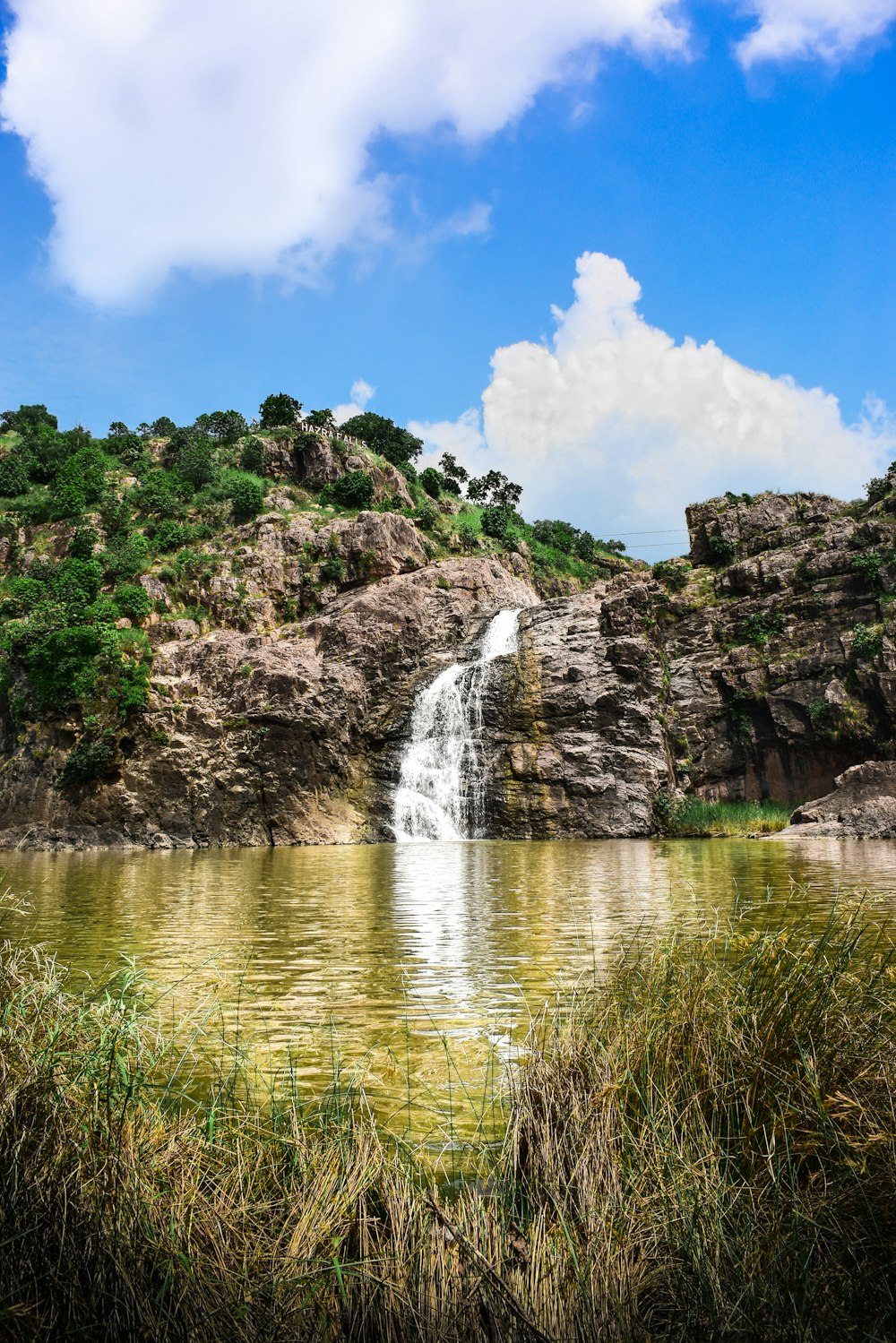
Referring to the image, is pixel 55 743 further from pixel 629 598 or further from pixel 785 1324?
pixel 785 1324

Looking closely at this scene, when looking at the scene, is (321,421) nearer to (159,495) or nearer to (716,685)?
(159,495)

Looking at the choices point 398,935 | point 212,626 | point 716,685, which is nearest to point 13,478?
point 212,626

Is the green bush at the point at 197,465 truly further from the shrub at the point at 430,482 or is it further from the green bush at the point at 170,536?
the shrub at the point at 430,482

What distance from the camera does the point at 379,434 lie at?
263 feet

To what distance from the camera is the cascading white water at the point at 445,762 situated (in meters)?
37.5

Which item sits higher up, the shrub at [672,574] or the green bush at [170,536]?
the green bush at [170,536]

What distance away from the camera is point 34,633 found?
38656 mm

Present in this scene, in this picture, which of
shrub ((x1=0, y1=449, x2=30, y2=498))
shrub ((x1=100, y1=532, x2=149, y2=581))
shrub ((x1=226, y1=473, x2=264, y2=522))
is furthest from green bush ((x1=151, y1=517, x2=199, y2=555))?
shrub ((x1=0, y1=449, x2=30, y2=498))

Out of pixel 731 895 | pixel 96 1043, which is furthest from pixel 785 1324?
pixel 731 895

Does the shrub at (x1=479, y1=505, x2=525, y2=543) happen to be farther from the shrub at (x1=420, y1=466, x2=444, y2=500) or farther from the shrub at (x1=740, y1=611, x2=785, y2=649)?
the shrub at (x1=740, y1=611, x2=785, y2=649)

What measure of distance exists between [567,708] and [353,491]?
86.8 feet

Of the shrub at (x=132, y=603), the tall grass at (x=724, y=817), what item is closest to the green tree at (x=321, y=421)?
the shrub at (x=132, y=603)

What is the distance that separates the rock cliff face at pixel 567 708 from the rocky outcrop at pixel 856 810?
480 centimetres

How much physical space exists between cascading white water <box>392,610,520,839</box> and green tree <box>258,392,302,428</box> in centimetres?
3788
